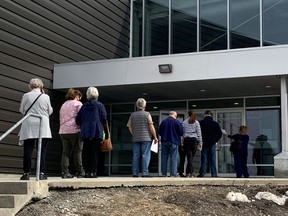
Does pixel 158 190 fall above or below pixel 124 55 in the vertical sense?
below

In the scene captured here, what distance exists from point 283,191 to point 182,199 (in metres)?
2.07

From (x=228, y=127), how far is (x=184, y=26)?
3.91m

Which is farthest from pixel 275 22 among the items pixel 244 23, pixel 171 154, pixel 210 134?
pixel 171 154

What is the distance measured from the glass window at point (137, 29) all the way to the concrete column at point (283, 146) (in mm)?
6333

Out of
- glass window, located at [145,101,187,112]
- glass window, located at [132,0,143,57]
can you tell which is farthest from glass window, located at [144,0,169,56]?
glass window, located at [145,101,187,112]

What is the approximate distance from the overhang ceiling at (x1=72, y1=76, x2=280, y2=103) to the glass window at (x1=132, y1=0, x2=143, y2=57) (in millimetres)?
2178

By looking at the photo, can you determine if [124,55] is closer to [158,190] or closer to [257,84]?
[257,84]

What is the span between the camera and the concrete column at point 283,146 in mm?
11492

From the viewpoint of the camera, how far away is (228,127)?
15.2 meters

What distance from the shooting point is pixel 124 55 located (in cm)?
1714

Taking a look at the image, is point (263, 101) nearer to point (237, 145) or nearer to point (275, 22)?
point (275, 22)

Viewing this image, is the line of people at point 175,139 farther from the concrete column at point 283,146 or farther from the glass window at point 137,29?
the glass window at point 137,29

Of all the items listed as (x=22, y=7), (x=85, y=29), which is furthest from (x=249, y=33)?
(x=22, y=7)

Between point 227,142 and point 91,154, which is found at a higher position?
point 227,142
